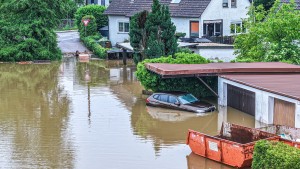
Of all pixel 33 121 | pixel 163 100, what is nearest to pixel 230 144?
pixel 163 100

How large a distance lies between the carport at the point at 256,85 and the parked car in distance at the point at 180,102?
3.90ft

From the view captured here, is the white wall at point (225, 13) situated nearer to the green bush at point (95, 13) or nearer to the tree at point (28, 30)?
the tree at point (28, 30)

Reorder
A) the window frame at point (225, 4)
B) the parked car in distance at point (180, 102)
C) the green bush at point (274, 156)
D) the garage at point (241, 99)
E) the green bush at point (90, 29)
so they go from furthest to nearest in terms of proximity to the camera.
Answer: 1. the green bush at point (90, 29)
2. the window frame at point (225, 4)
3. the parked car in distance at point (180, 102)
4. the garage at point (241, 99)
5. the green bush at point (274, 156)

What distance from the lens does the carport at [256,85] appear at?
1193 inches

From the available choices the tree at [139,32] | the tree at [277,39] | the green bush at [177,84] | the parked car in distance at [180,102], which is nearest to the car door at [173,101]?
the parked car in distance at [180,102]

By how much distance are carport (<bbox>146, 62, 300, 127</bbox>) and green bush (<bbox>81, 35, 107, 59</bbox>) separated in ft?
81.8

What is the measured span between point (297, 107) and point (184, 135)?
5806 millimetres

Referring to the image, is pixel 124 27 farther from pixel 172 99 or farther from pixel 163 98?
pixel 172 99

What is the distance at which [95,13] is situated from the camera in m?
76.0

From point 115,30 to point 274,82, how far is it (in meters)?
39.3

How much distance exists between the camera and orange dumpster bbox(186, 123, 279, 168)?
2380 centimetres

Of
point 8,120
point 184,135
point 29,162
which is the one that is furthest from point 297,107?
point 8,120

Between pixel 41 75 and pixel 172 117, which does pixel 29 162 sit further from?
pixel 41 75

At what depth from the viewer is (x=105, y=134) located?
30953mm
